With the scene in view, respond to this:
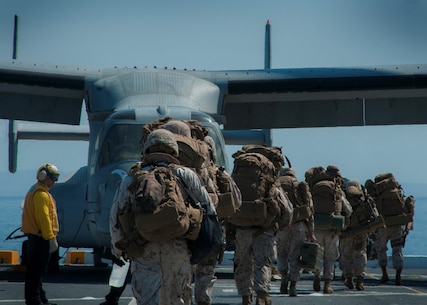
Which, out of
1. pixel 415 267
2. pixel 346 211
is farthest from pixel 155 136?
pixel 415 267

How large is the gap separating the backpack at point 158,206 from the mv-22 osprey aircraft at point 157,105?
675cm

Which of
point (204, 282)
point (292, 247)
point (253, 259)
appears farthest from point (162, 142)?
point (292, 247)

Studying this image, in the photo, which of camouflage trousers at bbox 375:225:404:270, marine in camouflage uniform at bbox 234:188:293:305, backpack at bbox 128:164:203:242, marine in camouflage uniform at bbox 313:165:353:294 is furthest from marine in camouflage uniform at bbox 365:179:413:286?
backpack at bbox 128:164:203:242

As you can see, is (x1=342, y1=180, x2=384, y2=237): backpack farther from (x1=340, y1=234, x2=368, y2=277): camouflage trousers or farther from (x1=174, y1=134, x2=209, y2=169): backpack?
(x1=174, y1=134, x2=209, y2=169): backpack

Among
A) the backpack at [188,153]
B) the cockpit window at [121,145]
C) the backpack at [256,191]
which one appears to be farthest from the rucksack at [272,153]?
the backpack at [188,153]

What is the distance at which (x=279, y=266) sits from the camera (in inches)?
575

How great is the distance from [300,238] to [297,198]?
0.62m

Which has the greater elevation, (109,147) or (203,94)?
(203,94)

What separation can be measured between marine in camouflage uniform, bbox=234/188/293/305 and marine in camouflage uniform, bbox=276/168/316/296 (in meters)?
2.32

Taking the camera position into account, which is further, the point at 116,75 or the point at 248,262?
the point at 116,75

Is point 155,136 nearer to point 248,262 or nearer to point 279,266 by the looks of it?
point 248,262

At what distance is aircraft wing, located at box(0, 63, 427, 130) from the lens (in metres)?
19.5

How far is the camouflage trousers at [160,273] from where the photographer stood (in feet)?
24.0

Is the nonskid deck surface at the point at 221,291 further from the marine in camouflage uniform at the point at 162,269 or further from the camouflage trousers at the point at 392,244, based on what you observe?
the marine in camouflage uniform at the point at 162,269
